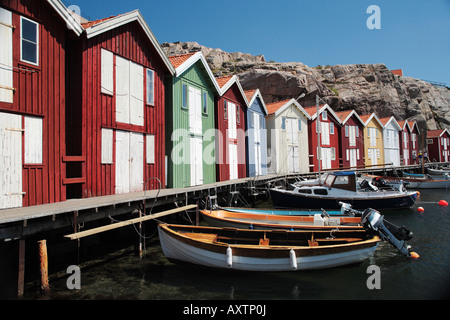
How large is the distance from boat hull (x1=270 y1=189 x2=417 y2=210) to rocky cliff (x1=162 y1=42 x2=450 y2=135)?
33.2 meters

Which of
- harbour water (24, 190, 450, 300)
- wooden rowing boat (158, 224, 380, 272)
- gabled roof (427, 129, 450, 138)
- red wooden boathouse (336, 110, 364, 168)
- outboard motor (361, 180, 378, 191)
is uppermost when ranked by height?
gabled roof (427, 129, 450, 138)

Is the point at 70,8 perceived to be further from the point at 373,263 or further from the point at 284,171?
the point at 284,171

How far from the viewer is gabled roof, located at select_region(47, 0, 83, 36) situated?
36.3ft

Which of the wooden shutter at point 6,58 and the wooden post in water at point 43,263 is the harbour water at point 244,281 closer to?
the wooden post in water at point 43,263

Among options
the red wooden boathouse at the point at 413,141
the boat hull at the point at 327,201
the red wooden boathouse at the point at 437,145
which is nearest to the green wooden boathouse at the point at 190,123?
the boat hull at the point at 327,201

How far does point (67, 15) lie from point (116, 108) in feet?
13.6

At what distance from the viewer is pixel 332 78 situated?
213 ft

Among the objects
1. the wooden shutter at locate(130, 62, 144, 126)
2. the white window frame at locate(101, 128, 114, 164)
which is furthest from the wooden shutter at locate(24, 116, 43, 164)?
the wooden shutter at locate(130, 62, 144, 126)

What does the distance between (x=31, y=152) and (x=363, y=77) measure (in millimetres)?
66073

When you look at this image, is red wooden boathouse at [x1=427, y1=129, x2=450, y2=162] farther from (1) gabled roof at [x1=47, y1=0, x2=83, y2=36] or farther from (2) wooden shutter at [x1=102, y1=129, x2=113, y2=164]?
(1) gabled roof at [x1=47, y1=0, x2=83, y2=36]

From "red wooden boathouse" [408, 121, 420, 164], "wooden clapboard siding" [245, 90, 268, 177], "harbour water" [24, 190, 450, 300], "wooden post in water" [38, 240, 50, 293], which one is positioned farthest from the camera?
"red wooden boathouse" [408, 121, 420, 164]

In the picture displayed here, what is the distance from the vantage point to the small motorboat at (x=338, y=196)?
20.6 meters
